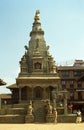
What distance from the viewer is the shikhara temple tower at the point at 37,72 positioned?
59469mm

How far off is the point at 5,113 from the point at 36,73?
38.6ft

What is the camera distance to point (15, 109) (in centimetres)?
5125

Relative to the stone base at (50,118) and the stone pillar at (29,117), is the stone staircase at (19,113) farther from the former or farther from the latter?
the stone base at (50,118)

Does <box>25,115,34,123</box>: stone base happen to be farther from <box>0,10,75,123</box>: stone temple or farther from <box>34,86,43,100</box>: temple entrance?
<box>34,86,43,100</box>: temple entrance

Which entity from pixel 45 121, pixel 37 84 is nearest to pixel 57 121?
pixel 45 121

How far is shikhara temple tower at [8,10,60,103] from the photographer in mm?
59469

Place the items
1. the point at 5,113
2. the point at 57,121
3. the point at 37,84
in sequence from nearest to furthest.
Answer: the point at 57,121, the point at 5,113, the point at 37,84

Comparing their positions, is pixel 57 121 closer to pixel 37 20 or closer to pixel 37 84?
pixel 37 84

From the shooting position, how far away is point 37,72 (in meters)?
60.7

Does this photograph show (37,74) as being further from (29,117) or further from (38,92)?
(29,117)

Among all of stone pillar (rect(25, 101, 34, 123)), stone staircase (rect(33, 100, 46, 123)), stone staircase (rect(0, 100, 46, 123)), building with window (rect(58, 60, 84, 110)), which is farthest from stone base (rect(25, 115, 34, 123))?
building with window (rect(58, 60, 84, 110))

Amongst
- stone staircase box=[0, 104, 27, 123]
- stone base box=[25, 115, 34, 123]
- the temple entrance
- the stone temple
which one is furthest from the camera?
the temple entrance

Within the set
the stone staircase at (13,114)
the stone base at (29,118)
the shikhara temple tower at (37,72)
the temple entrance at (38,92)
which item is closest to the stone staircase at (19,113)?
the stone staircase at (13,114)

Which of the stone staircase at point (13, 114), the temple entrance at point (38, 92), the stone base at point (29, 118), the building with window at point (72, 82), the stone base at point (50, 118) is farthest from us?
the building with window at point (72, 82)
